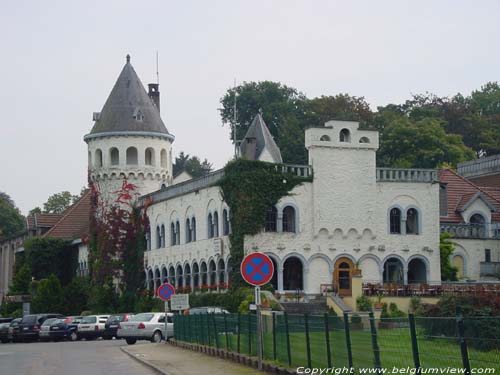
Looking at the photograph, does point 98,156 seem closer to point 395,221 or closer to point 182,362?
point 395,221

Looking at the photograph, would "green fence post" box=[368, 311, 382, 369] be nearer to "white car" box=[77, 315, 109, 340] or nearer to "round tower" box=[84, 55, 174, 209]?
"white car" box=[77, 315, 109, 340]

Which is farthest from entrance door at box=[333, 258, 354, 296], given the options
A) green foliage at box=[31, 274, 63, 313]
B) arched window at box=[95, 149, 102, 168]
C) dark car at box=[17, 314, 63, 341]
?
green foliage at box=[31, 274, 63, 313]

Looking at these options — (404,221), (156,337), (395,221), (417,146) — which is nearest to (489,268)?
Answer: (404,221)

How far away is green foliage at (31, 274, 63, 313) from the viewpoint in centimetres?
7694

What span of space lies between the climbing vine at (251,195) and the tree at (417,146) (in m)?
29.2

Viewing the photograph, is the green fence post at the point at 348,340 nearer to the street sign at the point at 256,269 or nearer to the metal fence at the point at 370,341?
the metal fence at the point at 370,341

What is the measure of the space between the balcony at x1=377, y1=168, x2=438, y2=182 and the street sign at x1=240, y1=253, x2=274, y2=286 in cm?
3760

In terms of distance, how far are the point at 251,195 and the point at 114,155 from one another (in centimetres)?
2141

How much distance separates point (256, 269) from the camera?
24500 millimetres

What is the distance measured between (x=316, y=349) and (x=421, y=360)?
6.00 metres

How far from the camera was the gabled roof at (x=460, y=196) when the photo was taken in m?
67.2

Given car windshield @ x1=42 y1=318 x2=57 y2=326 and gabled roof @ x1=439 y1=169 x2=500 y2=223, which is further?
gabled roof @ x1=439 y1=169 x2=500 y2=223

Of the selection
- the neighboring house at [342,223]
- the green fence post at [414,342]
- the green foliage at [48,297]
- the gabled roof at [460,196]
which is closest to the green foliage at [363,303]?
the neighboring house at [342,223]

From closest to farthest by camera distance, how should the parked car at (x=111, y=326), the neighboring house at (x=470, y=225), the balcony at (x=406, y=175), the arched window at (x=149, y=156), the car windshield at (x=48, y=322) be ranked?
the parked car at (x=111, y=326), the car windshield at (x=48, y=322), the balcony at (x=406, y=175), the neighboring house at (x=470, y=225), the arched window at (x=149, y=156)
